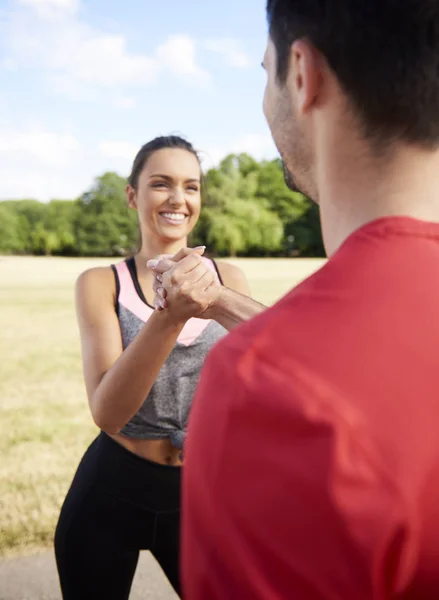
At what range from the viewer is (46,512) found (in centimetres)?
422

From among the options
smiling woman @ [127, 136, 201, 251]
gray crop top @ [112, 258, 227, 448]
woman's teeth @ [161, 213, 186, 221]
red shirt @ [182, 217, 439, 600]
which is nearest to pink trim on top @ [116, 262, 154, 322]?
gray crop top @ [112, 258, 227, 448]

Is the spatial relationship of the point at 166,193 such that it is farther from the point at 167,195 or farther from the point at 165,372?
the point at 165,372

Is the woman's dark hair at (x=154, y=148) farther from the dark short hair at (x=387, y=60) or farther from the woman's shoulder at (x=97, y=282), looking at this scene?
the dark short hair at (x=387, y=60)

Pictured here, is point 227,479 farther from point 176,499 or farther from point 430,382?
point 176,499

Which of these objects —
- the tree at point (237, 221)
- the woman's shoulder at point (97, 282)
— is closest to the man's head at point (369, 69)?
the woman's shoulder at point (97, 282)

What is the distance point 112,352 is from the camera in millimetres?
2162

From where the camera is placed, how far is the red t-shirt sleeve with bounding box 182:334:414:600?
24.6 inches

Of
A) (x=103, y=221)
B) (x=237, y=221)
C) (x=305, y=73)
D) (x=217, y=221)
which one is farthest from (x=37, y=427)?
(x=103, y=221)

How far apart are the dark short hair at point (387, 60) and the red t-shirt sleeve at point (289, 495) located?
0.40 meters

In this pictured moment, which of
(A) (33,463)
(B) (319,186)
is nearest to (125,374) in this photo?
(B) (319,186)

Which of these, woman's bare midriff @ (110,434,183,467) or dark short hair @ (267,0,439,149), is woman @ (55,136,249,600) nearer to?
woman's bare midriff @ (110,434,183,467)

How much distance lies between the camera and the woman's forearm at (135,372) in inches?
71.9

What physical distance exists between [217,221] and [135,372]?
57.1m

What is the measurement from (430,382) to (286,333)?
0.56 ft
